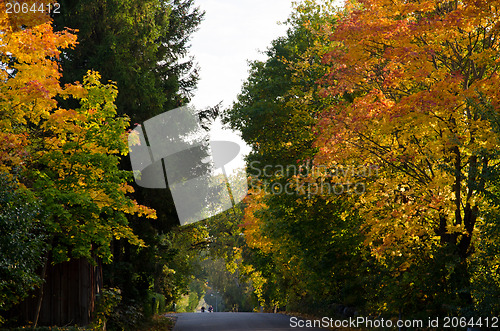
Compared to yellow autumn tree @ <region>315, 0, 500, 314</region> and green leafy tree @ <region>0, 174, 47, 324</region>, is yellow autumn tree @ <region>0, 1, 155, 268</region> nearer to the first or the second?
green leafy tree @ <region>0, 174, 47, 324</region>

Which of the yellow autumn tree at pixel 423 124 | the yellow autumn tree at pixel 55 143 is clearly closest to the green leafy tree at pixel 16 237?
the yellow autumn tree at pixel 55 143

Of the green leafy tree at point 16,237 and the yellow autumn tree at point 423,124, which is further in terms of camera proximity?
the yellow autumn tree at point 423,124

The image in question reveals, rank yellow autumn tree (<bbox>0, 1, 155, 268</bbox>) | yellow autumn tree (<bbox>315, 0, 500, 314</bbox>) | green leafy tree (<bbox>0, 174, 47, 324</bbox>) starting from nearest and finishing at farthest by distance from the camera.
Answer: green leafy tree (<bbox>0, 174, 47, 324</bbox>)
yellow autumn tree (<bbox>315, 0, 500, 314</bbox>)
yellow autumn tree (<bbox>0, 1, 155, 268</bbox>)

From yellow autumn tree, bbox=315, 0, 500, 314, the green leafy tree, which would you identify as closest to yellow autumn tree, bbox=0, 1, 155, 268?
the green leafy tree

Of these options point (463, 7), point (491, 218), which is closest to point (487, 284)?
point (491, 218)

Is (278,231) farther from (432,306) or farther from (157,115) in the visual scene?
(432,306)

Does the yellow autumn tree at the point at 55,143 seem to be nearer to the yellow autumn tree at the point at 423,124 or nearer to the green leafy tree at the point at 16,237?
the green leafy tree at the point at 16,237

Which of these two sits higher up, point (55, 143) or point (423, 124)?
point (423, 124)

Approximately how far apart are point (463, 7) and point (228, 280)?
A: 2204 inches

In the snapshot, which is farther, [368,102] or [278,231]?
[278,231]

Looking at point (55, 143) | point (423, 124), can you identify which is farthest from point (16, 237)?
point (423, 124)

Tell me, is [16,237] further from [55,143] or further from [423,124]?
[423,124]

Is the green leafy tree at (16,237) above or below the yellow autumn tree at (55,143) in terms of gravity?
below

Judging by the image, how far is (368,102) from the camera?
1477 cm
